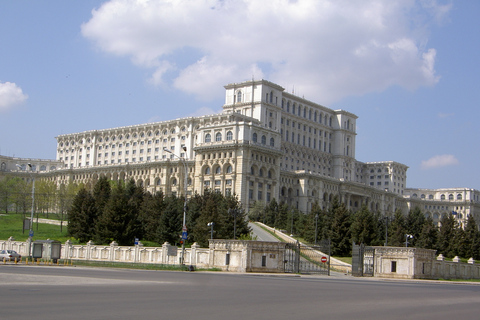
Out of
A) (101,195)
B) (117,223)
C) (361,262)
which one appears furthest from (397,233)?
(101,195)

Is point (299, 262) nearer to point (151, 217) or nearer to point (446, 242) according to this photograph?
point (151, 217)

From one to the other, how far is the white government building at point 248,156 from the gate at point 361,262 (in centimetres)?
5339

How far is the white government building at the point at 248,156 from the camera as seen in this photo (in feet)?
401

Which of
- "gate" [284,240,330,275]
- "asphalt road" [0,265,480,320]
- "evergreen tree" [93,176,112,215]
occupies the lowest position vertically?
"gate" [284,240,330,275]

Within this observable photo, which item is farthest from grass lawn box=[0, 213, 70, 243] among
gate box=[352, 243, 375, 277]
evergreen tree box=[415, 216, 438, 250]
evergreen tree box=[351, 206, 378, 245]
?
evergreen tree box=[415, 216, 438, 250]

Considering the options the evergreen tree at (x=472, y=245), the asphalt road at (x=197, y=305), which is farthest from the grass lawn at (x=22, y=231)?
the asphalt road at (x=197, y=305)

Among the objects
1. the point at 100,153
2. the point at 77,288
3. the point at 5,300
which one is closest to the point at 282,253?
the point at 77,288

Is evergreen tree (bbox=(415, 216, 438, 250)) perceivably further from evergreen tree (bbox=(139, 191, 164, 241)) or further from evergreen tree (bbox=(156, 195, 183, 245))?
evergreen tree (bbox=(139, 191, 164, 241))

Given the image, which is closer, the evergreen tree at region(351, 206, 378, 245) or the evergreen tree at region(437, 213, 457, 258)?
the evergreen tree at region(351, 206, 378, 245)

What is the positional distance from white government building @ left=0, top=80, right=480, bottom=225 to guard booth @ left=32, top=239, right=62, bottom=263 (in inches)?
2407

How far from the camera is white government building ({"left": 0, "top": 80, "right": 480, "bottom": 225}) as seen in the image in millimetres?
122125

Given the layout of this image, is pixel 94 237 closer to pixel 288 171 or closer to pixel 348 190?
pixel 288 171

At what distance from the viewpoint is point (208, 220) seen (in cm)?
7056

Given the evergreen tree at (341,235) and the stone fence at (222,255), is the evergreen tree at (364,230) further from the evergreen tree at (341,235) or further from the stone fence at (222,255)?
the stone fence at (222,255)
